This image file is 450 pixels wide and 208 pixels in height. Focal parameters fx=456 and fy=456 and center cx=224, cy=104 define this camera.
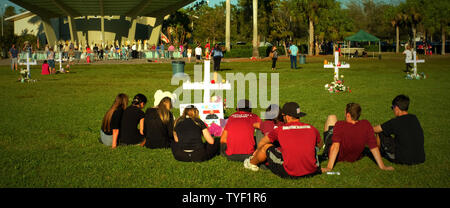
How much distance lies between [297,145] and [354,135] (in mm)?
1173

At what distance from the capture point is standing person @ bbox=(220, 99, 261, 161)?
293 inches

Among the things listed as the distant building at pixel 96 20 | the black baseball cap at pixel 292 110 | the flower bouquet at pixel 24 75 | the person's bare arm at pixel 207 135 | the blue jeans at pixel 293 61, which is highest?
the distant building at pixel 96 20

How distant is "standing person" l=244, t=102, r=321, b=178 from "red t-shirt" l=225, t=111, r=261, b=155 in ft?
2.22

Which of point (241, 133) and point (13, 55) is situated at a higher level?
point (13, 55)

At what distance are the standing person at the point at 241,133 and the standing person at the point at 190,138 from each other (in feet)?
1.23

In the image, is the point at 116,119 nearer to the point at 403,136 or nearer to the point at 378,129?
the point at 378,129

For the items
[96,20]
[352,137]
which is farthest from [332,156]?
[96,20]

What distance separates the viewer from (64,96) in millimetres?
16969

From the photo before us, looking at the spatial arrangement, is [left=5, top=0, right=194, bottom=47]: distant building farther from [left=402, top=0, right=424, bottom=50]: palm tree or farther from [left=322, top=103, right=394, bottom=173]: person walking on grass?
[left=322, top=103, right=394, bottom=173]: person walking on grass

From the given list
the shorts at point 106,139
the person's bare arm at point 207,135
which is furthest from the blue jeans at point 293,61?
the person's bare arm at point 207,135

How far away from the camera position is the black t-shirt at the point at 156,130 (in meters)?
8.45

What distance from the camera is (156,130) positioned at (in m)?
8.52

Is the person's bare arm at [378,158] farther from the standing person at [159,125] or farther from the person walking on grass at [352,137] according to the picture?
the standing person at [159,125]
